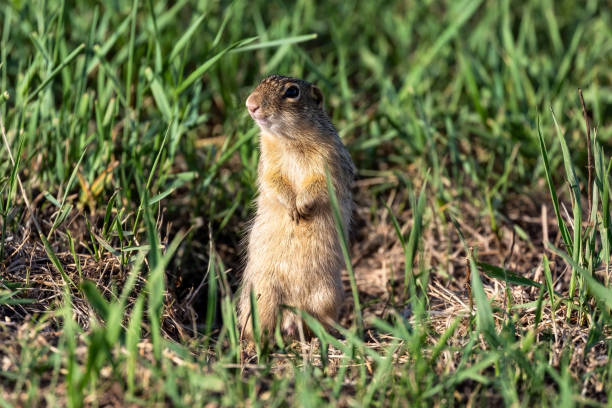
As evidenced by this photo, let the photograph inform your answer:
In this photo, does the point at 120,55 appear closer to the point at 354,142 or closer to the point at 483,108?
the point at 354,142

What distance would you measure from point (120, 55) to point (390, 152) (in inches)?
76.3

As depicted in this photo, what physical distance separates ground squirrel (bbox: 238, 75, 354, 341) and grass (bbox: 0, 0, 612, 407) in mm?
233

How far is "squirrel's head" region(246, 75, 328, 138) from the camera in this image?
3.79m

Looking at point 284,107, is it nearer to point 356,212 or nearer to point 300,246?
point 300,246

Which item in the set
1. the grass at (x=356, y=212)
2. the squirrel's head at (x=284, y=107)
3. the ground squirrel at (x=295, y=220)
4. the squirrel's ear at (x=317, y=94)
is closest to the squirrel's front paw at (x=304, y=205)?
the ground squirrel at (x=295, y=220)

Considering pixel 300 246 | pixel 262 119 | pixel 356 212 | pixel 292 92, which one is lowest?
pixel 356 212

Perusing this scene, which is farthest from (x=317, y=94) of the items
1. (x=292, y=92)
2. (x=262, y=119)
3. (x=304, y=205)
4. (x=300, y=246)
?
(x=300, y=246)

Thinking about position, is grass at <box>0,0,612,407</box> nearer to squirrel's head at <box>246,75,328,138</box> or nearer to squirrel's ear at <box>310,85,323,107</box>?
squirrel's head at <box>246,75,328,138</box>

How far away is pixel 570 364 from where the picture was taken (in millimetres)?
2973

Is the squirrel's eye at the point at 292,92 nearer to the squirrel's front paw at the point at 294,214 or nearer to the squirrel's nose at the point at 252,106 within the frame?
Answer: the squirrel's nose at the point at 252,106

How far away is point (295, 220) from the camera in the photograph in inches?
153

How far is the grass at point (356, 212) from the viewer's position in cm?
277

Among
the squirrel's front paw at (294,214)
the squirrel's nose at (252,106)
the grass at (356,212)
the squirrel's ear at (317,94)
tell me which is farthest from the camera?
the squirrel's ear at (317,94)

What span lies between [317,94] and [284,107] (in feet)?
1.02
